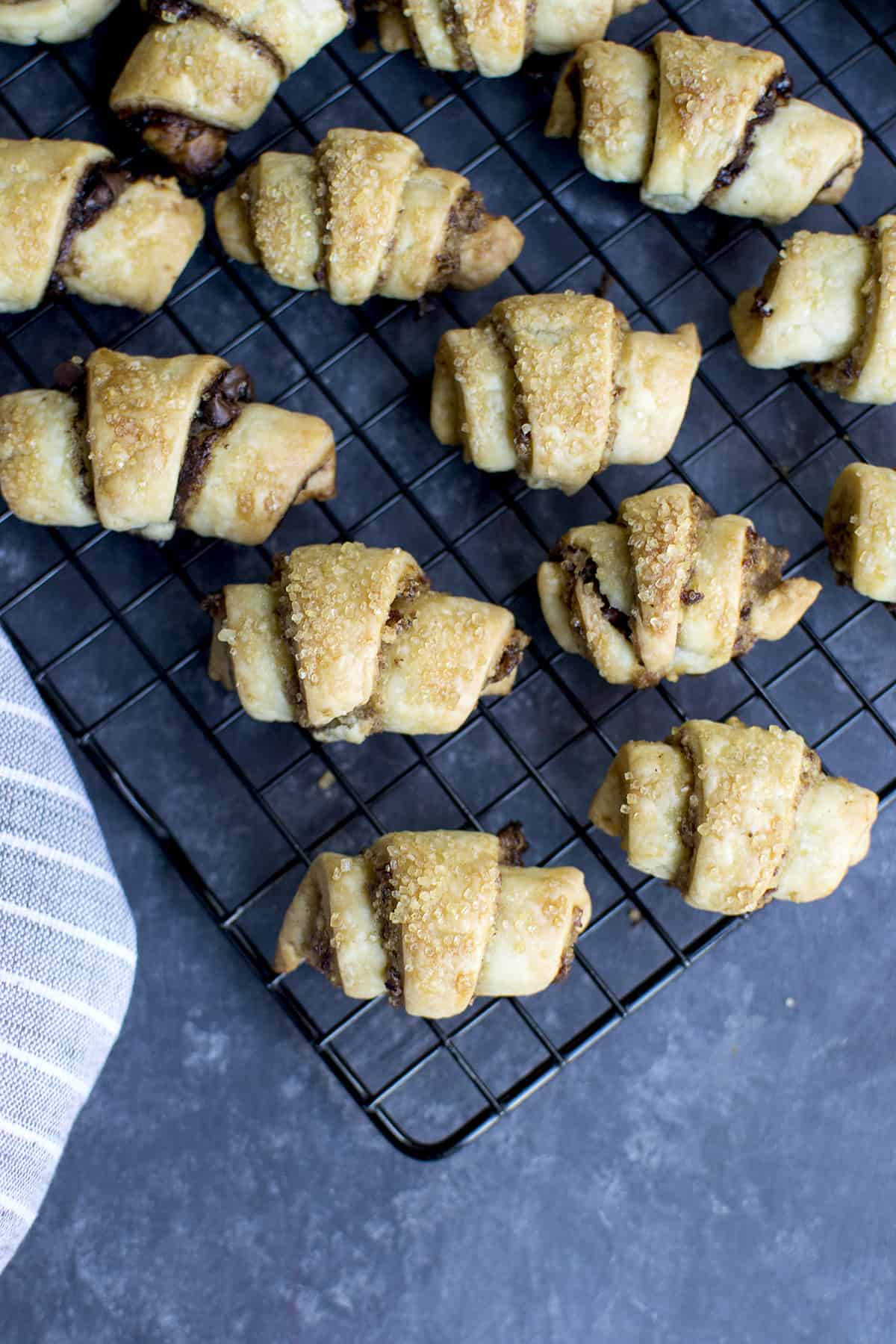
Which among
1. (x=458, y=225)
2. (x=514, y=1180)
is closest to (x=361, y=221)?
(x=458, y=225)

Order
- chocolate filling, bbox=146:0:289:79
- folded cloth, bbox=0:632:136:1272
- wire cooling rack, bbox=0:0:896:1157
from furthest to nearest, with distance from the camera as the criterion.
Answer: wire cooling rack, bbox=0:0:896:1157 < chocolate filling, bbox=146:0:289:79 < folded cloth, bbox=0:632:136:1272

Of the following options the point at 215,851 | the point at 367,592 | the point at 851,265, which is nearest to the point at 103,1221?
the point at 215,851

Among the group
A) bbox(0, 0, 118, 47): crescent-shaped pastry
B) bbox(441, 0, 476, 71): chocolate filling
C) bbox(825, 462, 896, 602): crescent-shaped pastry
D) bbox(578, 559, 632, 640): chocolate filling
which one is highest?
bbox(0, 0, 118, 47): crescent-shaped pastry

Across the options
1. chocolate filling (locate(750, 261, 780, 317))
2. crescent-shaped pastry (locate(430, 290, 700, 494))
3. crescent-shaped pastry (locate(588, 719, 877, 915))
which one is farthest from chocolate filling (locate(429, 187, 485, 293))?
crescent-shaped pastry (locate(588, 719, 877, 915))

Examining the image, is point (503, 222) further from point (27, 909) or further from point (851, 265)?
point (27, 909)

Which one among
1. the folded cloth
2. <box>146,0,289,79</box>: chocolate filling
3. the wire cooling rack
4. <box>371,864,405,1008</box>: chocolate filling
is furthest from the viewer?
the wire cooling rack

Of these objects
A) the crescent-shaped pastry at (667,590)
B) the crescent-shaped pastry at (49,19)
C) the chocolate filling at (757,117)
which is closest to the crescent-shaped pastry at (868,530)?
the crescent-shaped pastry at (667,590)

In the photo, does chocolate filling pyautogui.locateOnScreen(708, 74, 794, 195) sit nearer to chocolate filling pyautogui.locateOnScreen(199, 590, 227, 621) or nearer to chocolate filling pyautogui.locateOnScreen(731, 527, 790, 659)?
chocolate filling pyautogui.locateOnScreen(731, 527, 790, 659)

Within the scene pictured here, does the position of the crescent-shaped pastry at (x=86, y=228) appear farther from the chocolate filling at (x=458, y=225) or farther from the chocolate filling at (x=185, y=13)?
the chocolate filling at (x=458, y=225)

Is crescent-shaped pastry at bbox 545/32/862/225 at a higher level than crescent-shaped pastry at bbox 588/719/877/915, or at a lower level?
higher
